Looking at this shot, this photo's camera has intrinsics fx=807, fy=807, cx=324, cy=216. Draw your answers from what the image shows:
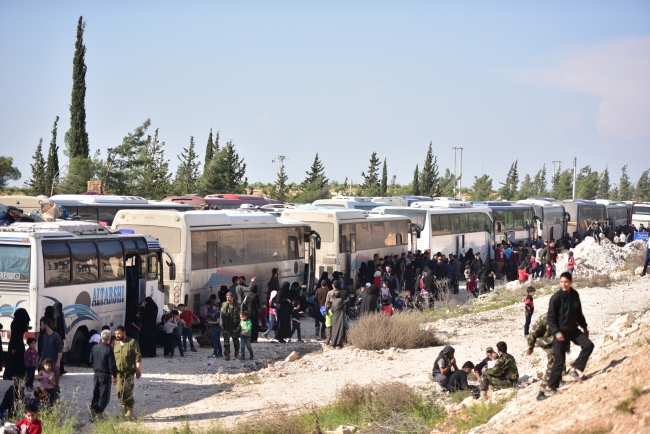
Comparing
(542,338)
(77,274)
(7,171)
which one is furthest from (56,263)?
(7,171)

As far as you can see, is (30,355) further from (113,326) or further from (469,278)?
(469,278)

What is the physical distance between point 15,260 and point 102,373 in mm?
3842

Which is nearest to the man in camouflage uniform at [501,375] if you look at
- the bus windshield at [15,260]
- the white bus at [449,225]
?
the bus windshield at [15,260]

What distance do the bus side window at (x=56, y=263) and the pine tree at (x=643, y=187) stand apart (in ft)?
433

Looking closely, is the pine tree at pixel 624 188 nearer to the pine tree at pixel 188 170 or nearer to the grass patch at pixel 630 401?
the pine tree at pixel 188 170

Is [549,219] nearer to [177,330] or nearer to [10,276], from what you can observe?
[177,330]

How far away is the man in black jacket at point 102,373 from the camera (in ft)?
37.9

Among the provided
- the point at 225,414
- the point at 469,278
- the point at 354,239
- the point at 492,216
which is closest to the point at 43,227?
the point at 225,414

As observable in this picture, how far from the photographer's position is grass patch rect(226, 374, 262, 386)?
1491 centimetres

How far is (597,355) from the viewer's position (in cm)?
1234

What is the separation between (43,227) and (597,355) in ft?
33.1

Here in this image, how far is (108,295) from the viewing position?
1645 cm

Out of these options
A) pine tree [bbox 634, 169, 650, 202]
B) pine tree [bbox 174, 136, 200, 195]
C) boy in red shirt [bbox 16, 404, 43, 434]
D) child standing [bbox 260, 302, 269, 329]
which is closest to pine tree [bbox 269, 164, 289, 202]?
pine tree [bbox 174, 136, 200, 195]

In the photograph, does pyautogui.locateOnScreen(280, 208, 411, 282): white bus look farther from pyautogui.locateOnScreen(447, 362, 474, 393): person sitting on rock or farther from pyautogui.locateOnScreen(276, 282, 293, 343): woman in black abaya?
pyautogui.locateOnScreen(447, 362, 474, 393): person sitting on rock
